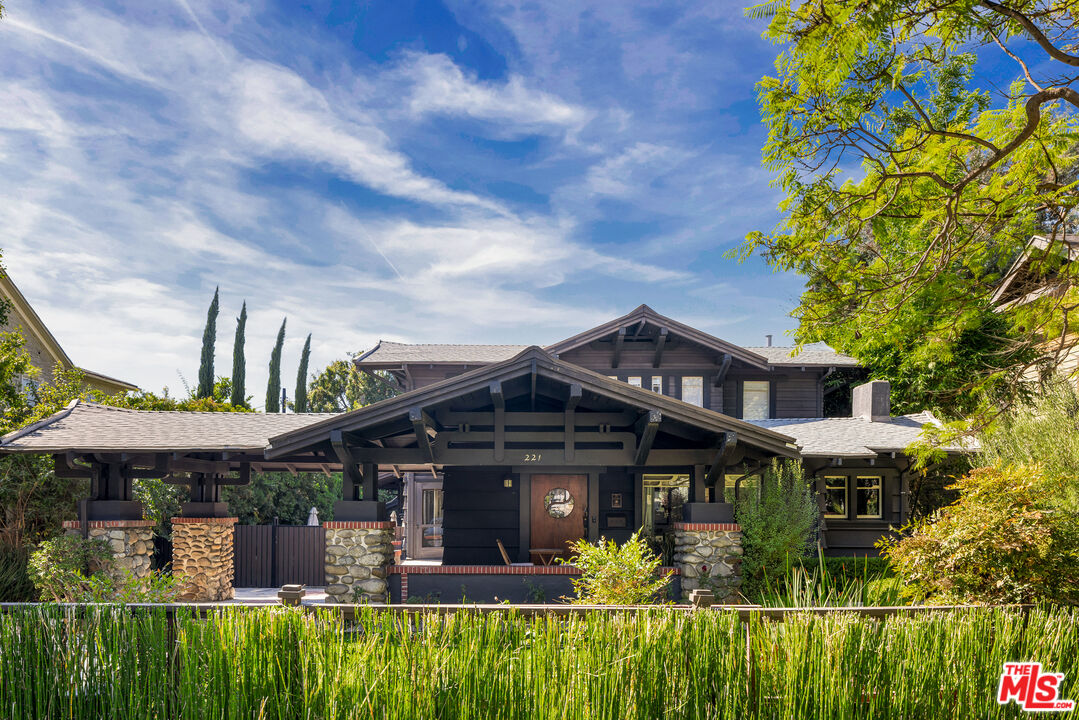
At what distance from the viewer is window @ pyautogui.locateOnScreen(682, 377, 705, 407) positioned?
18000 mm

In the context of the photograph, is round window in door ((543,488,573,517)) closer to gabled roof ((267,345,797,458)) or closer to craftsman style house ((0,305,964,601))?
craftsman style house ((0,305,964,601))

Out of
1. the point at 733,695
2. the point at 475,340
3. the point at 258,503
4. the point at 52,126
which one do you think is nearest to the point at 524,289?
the point at 475,340

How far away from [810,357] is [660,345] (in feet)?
15.9

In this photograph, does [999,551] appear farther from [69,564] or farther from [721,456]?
[69,564]

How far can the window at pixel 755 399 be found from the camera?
731 inches

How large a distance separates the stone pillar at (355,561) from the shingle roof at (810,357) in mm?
12343

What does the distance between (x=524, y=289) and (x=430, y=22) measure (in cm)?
1371

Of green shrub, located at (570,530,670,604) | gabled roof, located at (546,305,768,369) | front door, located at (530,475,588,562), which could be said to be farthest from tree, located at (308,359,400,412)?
green shrub, located at (570,530,670,604)

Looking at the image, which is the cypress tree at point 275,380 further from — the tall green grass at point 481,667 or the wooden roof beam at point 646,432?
the tall green grass at point 481,667

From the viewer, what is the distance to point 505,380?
31.0 ft

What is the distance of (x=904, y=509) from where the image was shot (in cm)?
1545

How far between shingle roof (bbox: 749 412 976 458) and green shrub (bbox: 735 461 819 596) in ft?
8.96

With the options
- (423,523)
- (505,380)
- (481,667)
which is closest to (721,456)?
(505,380)

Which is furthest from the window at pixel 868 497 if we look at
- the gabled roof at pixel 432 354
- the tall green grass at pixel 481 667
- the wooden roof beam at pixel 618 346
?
the tall green grass at pixel 481 667
